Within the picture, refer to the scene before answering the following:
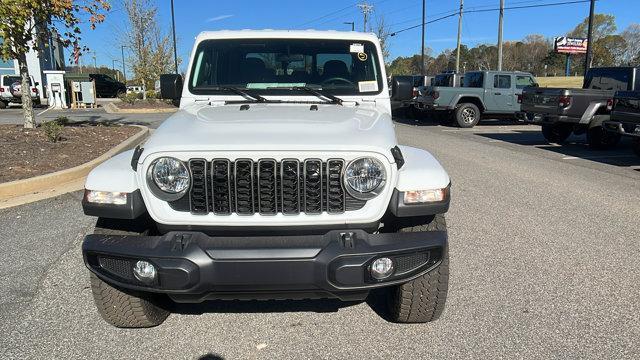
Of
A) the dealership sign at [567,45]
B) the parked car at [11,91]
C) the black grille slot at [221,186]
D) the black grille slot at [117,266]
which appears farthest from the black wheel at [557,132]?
the dealership sign at [567,45]

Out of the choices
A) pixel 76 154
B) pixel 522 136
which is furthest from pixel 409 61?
pixel 76 154

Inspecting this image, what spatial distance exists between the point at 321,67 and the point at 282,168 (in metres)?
1.69

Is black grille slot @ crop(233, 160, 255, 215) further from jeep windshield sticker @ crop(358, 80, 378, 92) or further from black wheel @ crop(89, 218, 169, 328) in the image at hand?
jeep windshield sticker @ crop(358, 80, 378, 92)

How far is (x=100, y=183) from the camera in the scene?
9.23 ft

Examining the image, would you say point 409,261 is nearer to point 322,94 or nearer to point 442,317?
point 442,317

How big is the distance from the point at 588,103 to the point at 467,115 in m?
6.29

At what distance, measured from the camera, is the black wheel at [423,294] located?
2.94 meters

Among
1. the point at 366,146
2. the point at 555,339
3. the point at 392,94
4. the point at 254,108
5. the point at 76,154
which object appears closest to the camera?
the point at 366,146

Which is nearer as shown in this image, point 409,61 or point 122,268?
point 122,268

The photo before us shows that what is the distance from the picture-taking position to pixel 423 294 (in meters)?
3.05

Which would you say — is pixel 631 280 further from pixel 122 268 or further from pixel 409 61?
pixel 409 61

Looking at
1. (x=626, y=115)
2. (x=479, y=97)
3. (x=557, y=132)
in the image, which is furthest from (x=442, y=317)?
(x=479, y=97)

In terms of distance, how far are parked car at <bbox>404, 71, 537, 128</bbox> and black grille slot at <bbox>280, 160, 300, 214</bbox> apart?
15384 mm

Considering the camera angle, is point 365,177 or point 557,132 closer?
point 365,177
